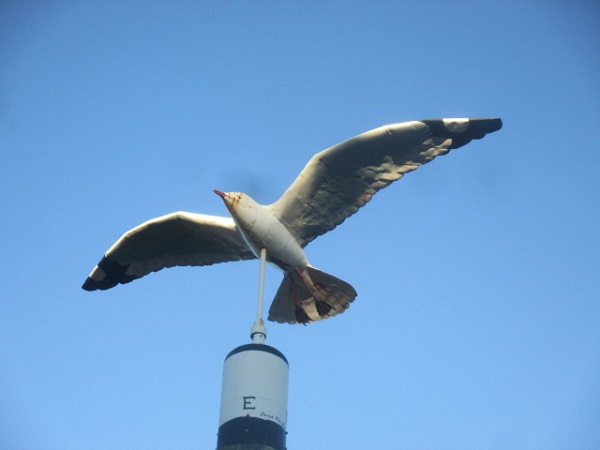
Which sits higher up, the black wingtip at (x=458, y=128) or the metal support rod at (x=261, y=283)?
the black wingtip at (x=458, y=128)

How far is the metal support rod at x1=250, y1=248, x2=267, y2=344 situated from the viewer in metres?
22.3

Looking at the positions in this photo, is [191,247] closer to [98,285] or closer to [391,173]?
[98,285]

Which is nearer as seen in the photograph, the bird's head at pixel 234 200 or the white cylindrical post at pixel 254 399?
the white cylindrical post at pixel 254 399

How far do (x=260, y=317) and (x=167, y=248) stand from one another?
5313 mm

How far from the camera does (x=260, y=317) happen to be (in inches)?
905

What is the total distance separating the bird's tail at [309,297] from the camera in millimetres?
25000

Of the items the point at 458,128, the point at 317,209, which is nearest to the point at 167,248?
the point at 317,209

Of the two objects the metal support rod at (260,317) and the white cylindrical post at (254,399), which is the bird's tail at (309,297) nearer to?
the metal support rod at (260,317)

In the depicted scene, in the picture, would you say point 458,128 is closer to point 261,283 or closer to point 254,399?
point 261,283

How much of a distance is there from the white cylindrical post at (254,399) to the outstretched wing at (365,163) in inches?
177

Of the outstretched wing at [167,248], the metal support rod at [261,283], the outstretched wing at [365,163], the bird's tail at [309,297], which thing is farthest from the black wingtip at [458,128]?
the outstretched wing at [167,248]

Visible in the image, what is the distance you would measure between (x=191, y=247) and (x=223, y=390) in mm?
6631

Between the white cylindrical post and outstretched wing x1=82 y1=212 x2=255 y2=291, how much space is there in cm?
497

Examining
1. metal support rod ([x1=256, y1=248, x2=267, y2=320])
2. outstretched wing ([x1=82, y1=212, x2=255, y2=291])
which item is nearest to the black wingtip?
metal support rod ([x1=256, y1=248, x2=267, y2=320])
